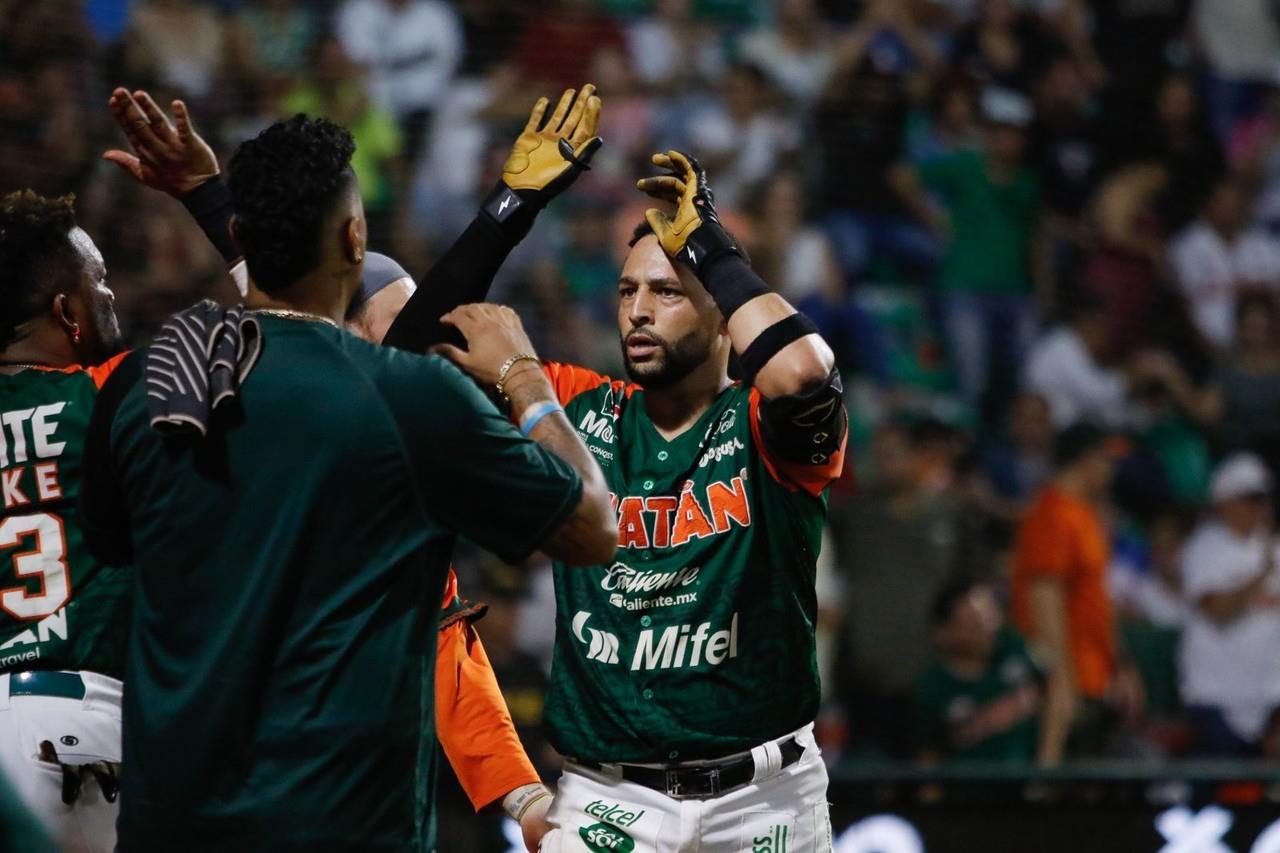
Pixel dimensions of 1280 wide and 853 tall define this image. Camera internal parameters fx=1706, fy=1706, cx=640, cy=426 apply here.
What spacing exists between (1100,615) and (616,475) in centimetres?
527

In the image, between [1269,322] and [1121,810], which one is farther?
[1269,322]

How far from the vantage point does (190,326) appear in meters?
2.91

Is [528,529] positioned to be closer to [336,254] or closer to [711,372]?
[336,254]

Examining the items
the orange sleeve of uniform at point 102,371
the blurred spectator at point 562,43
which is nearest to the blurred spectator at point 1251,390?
the blurred spectator at point 562,43

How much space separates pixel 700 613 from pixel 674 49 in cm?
692

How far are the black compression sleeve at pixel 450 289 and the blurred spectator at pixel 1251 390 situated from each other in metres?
7.22

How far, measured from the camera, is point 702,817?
12.7 ft

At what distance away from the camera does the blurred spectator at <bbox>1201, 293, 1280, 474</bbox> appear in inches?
391

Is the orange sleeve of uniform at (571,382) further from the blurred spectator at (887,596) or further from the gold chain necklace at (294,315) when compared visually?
the blurred spectator at (887,596)

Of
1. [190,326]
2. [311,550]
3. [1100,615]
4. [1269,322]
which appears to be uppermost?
[190,326]

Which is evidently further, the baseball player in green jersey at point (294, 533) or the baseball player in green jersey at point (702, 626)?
the baseball player in green jersey at point (702, 626)

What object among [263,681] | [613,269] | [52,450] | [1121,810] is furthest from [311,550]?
[613,269]

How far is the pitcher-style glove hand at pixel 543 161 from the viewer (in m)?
3.75

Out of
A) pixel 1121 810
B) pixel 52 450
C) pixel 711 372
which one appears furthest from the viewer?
pixel 1121 810
